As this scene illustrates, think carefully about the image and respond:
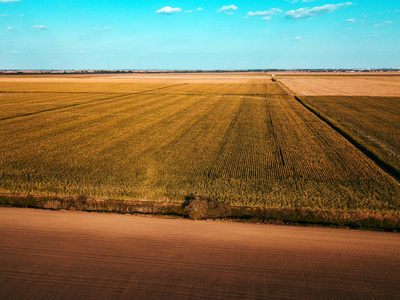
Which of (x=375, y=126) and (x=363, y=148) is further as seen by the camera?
(x=375, y=126)

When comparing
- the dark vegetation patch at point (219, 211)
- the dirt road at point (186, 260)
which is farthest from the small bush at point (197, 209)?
the dirt road at point (186, 260)

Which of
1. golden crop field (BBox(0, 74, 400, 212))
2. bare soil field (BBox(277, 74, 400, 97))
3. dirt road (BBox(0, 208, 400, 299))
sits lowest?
dirt road (BBox(0, 208, 400, 299))

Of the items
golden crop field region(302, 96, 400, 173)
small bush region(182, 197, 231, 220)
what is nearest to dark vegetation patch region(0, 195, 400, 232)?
small bush region(182, 197, 231, 220)

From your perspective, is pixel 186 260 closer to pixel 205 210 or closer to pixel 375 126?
pixel 205 210

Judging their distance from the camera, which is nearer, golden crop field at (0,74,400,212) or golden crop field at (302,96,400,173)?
golden crop field at (0,74,400,212)

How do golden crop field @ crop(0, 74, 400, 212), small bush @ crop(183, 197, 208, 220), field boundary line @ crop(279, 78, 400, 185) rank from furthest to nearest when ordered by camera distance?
field boundary line @ crop(279, 78, 400, 185) → golden crop field @ crop(0, 74, 400, 212) → small bush @ crop(183, 197, 208, 220)

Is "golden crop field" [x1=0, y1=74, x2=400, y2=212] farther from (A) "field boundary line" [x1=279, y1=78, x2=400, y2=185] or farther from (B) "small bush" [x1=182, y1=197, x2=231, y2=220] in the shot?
(B) "small bush" [x1=182, y1=197, x2=231, y2=220]

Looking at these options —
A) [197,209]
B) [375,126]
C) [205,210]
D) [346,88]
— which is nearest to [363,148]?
[375,126]
